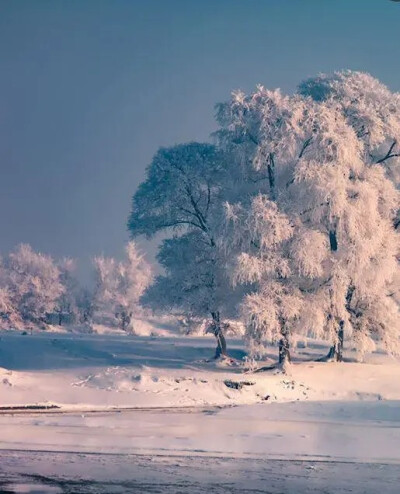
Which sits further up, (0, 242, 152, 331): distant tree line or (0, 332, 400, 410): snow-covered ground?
(0, 242, 152, 331): distant tree line

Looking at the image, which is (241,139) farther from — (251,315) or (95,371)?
(95,371)

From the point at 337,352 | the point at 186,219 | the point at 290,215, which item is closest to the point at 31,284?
the point at 186,219

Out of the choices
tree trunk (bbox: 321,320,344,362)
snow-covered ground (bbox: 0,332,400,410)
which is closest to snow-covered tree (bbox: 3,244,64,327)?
snow-covered ground (bbox: 0,332,400,410)

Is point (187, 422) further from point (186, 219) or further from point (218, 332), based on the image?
point (186, 219)

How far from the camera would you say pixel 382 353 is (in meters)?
39.3

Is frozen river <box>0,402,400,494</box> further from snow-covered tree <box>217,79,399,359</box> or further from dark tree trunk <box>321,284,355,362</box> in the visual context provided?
dark tree trunk <box>321,284,355,362</box>

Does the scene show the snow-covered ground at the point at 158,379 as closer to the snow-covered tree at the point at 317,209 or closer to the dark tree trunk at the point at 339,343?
the dark tree trunk at the point at 339,343

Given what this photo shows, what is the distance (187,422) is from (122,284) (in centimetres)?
7499

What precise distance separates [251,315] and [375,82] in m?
13.3

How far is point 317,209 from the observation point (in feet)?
107

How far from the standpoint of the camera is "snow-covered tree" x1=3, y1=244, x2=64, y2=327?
78.7m

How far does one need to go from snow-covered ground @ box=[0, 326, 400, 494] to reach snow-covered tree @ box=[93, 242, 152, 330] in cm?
5323

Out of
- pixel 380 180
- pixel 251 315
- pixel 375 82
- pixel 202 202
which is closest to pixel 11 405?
pixel 251 315

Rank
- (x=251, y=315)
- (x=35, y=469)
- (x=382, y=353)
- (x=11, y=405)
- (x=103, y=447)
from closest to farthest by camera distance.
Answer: (x=35, y=469)
(x=103, y=447)
(x=11, y=405)
(x=251, y=315)
(x=382, y=353)
